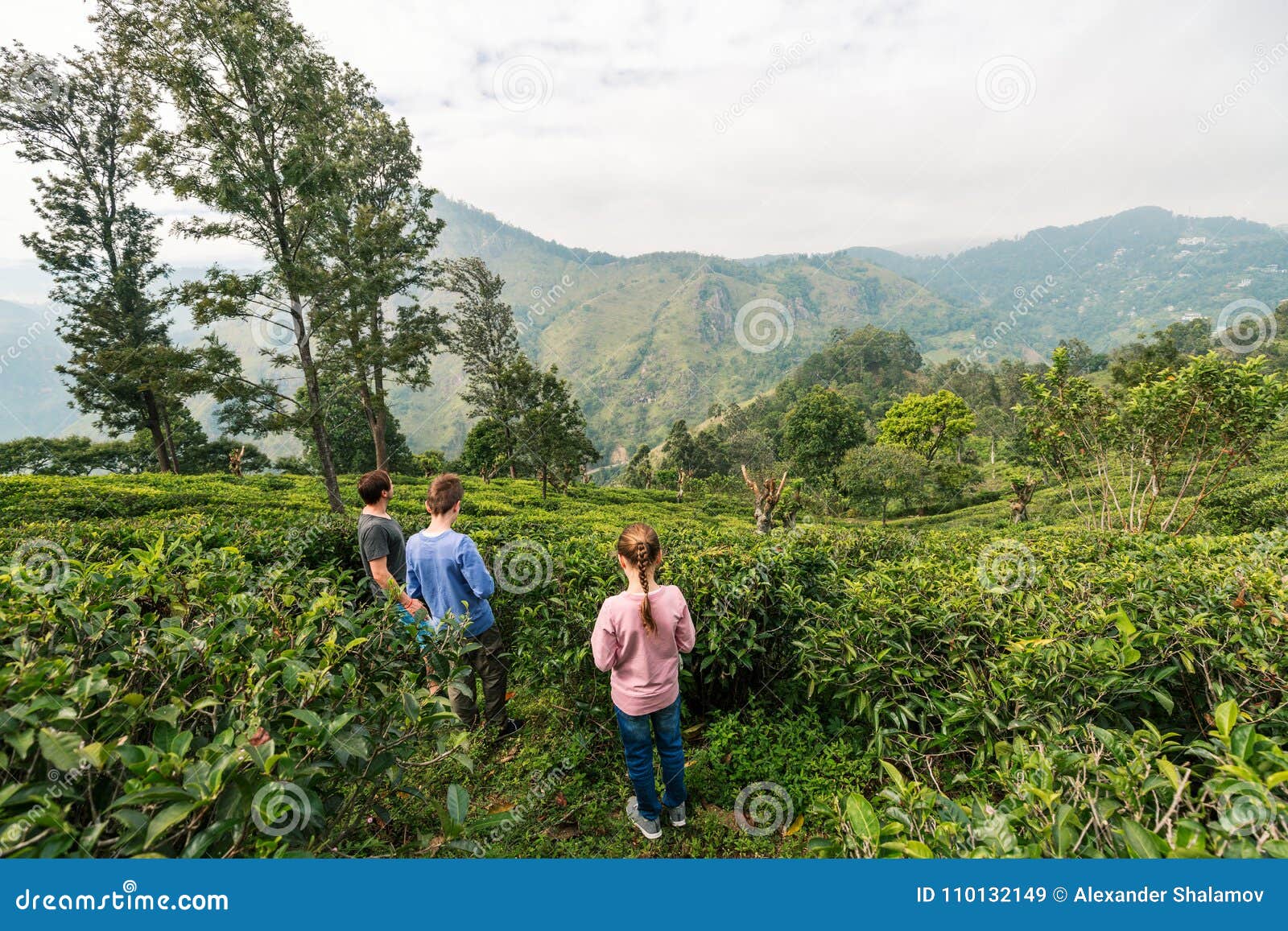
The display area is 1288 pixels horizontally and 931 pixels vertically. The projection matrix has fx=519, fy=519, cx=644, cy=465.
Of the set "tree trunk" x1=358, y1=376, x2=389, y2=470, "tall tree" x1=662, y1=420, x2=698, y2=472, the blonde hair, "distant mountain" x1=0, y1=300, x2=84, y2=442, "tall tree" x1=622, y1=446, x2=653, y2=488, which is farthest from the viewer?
"distant mountain" x1=0, y1=300, x2=84, y2=442

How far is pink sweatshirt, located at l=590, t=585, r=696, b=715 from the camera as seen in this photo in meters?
2.70

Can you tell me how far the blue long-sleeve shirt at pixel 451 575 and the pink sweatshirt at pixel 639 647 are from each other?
3.34 feet

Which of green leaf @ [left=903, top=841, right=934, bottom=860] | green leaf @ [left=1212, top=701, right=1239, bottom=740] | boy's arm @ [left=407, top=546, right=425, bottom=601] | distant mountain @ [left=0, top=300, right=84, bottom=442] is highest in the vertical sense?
distant mountain @ [left=0, top=300, right=84, bottom=442]

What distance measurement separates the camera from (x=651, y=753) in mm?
2834

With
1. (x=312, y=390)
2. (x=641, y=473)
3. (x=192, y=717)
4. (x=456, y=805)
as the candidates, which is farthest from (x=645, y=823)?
(x=641, y=473)

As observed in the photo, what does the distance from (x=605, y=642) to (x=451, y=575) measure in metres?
1.30

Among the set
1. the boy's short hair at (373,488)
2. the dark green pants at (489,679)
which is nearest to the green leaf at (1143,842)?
the dark green pants at (489,679)

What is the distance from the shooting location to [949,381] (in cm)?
6153

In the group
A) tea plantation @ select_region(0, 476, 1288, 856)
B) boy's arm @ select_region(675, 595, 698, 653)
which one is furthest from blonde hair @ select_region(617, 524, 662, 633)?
tea plantation @ select_region(0, 476, 1288, 856)

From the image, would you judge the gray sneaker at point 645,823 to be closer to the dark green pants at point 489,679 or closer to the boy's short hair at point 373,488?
the dark green pants at point 489,679

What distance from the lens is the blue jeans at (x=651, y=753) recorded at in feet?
9.14

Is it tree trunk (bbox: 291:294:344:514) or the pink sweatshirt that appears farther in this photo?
tree trunk (bbox: 291:294:344:514)

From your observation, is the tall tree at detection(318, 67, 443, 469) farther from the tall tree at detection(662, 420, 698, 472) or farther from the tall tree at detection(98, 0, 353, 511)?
the tall tree at detection(662, 420, 698, 472)

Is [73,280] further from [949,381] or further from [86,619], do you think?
[949,381]
